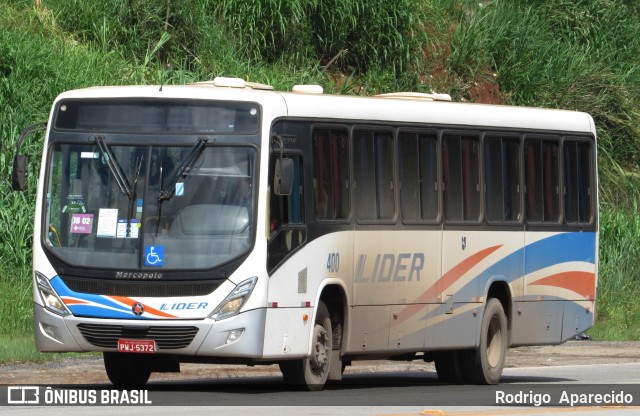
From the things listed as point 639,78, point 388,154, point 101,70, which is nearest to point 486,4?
point 639,78

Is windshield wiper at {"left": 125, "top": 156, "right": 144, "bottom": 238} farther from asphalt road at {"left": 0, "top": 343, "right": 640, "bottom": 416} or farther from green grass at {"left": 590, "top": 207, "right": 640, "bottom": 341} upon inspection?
green grass at {"left": 590, "top": 207, "right": 640, "bottom": 341}

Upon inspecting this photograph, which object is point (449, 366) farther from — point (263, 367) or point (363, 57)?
point (363, 57)

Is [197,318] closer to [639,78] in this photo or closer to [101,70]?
[101,70]

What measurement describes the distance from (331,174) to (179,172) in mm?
1822

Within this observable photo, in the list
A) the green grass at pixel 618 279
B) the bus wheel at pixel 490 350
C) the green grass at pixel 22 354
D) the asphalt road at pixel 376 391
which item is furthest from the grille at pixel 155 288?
the green grass at pixel 618 279

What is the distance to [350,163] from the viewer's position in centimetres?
1705

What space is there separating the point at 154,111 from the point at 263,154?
3.66 feet

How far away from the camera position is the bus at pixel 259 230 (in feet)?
49.9

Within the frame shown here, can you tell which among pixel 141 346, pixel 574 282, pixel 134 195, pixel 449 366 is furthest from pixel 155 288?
pixel 574 282

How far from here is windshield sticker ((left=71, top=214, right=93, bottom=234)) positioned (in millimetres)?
15586

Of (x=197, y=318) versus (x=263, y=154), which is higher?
(x=263, y=154)

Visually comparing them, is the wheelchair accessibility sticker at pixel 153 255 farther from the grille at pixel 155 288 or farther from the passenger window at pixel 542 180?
the passenger window at pixel 542 180

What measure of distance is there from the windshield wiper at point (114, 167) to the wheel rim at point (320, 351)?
221 centimetres

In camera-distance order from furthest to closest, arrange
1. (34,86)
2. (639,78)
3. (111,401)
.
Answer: (639,78) < (34,86) < (111,401)
